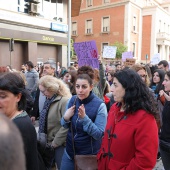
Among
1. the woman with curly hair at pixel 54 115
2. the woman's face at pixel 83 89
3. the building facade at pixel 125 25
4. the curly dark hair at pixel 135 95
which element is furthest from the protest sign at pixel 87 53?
the building facade at pixel 125 25

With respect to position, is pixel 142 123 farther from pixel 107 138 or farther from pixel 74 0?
pixel 74 0

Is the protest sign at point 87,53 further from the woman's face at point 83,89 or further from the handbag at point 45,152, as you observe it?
the handbag at point 45,152

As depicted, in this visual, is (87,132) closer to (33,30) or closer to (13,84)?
(13,84)

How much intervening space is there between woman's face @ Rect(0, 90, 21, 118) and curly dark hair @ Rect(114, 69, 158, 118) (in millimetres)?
969

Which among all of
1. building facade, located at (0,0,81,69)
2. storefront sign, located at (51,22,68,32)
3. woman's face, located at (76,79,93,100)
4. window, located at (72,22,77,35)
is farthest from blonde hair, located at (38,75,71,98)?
window, located at (72,22,77,35)

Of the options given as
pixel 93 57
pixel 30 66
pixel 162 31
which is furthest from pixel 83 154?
pixel 162 31

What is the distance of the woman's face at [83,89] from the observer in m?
2.80

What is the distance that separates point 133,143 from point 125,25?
32.4 meters

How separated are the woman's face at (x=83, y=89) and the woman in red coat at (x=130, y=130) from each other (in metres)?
0.65

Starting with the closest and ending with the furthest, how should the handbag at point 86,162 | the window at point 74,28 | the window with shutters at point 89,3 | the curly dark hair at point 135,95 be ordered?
1. the curly dark hair at point 135,95
2. the handbag at point 86,162
3. the window with shutters at point 89,3
4. the window at point 74,28

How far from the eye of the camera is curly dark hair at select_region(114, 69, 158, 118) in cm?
204

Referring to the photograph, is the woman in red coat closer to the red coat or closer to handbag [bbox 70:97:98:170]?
the red coat

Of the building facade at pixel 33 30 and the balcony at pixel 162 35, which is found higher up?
the balcony at pixel 162 35

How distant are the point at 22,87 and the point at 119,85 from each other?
0.88 meters
